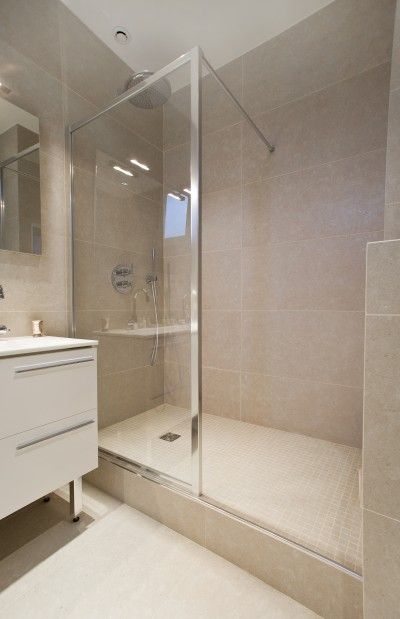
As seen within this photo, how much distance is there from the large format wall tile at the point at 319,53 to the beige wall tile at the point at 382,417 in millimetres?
1832

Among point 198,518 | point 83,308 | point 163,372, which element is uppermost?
point 83,308

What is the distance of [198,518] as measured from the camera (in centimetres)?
122

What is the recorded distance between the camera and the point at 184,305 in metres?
1.39

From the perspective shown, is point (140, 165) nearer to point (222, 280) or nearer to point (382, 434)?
point (222, 280)

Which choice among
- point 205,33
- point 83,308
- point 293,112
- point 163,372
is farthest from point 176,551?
point 205,33

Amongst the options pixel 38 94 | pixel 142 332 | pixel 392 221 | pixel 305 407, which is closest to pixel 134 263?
pixel 142 332

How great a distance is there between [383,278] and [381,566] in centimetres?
77

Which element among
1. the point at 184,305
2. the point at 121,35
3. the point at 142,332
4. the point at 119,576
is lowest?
the point at 119,576

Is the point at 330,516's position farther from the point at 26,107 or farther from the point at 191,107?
the point at 26,107

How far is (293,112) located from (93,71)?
141cm

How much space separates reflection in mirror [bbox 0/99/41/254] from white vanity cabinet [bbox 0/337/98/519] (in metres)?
0.68

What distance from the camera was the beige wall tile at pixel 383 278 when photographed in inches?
28.1

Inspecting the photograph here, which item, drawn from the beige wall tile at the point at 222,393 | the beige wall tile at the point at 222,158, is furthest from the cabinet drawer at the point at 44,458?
the beige wall tile at the point at 222,158

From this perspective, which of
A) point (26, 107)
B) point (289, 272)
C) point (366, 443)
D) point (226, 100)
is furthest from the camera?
point (226, 100)
